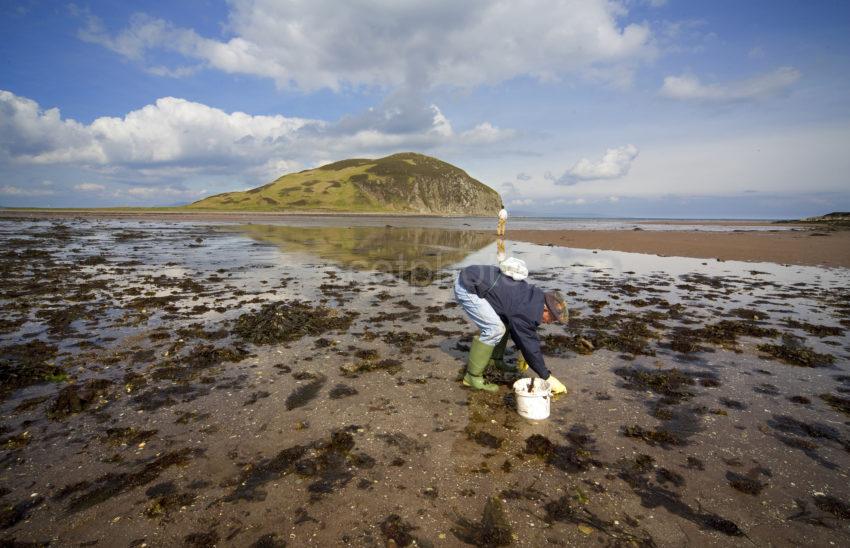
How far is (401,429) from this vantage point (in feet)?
20.3

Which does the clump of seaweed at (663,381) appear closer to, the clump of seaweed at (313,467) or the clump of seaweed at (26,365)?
the clump of seaweed at (313,467)

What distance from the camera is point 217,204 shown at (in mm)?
159375

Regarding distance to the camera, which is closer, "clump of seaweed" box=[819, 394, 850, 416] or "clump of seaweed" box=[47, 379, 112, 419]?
"clump of seaweed" box=[47, 379, 112, 419]

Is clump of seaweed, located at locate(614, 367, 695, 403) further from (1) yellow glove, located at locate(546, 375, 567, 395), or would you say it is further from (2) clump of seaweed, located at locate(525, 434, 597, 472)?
(2) clump of seaweed, located at locate(525, 434, 597, 472)

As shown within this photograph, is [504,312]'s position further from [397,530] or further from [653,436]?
[397,530]

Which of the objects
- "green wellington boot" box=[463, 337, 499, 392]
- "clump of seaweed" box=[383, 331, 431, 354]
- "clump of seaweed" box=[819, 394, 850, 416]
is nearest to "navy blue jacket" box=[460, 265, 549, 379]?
"green wellington boot" box=[463, 337, 499, 392]

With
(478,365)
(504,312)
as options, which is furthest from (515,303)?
(478,365)

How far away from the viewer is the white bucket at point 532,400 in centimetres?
639

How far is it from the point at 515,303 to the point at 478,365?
147 cm

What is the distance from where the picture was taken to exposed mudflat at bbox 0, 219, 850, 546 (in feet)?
14.3

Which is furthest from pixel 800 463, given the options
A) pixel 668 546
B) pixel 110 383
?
pixel 110 383

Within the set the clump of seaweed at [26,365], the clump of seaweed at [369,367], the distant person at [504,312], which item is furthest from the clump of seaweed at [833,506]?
the clump of seaweed at [26,365]

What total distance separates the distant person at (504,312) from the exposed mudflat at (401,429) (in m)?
0.68

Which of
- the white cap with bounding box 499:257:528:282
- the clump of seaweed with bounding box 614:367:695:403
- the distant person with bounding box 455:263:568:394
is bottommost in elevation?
the clump of seaweed with bounding box 614:367:695:403
